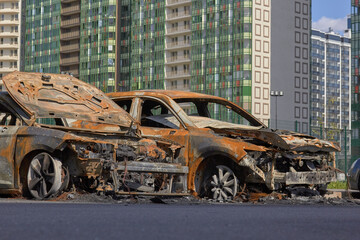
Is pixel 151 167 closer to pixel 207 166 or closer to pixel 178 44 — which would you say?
pixel 207 166

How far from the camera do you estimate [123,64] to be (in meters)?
120

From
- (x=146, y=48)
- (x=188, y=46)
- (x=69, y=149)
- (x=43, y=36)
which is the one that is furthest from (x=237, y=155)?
(x=43, y=36)

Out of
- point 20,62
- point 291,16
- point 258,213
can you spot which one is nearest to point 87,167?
point 258,213

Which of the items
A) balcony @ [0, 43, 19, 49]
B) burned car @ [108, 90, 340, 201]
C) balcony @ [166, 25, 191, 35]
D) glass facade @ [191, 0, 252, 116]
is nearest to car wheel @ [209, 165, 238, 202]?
burned car @ [108, 90, 340, 201]

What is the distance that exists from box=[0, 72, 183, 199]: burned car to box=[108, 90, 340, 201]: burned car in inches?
12.3

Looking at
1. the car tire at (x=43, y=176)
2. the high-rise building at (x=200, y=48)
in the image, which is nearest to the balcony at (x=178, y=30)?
the high-rise building at (x=200, y=48)

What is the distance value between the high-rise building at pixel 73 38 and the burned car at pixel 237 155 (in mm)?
105594

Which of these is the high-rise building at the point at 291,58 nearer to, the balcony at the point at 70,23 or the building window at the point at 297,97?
the building window at the point at 297,97

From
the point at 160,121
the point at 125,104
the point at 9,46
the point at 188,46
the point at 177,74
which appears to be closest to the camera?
the point at 160,121

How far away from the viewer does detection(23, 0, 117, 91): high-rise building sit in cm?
12181

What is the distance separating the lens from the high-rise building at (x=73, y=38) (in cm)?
12181

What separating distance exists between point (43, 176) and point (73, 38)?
391 feet

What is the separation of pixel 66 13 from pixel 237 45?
36.4 metres

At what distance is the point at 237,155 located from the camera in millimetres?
11633
